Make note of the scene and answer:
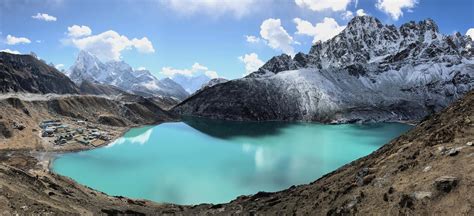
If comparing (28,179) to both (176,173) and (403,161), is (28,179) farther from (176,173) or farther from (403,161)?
(176,173)

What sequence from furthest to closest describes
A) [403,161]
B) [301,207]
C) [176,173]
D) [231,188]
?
1. [176,173]
2. [231,188]
3. [301,207]
4. [403,161]

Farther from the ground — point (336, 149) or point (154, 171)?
point (336, 149)

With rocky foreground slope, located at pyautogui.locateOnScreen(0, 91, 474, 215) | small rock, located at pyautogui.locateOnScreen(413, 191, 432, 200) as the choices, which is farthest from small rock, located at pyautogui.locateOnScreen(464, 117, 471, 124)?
small rock, located at pyautogui.locateOnScreen(413, 191, 432, 200)

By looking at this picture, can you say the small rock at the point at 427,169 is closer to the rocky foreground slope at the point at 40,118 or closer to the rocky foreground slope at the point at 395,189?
the rocky foreground slope at the point at 395,189

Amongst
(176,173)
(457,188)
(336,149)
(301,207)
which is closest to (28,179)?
(301,207)

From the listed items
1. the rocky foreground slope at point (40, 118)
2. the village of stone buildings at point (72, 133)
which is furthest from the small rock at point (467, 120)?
the village of stone buildings at point (72, 133)

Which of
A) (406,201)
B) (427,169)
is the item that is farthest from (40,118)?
(406,201)

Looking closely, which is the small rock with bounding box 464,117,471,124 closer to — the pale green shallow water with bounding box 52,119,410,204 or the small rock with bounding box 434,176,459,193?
the small rock with bounding box 434,176,459,193
